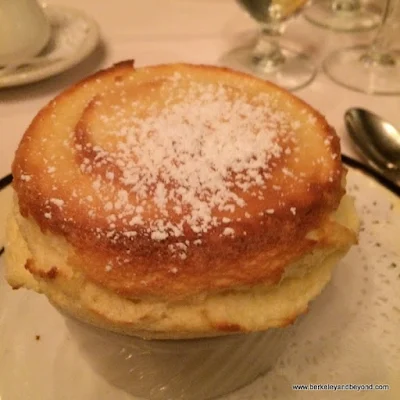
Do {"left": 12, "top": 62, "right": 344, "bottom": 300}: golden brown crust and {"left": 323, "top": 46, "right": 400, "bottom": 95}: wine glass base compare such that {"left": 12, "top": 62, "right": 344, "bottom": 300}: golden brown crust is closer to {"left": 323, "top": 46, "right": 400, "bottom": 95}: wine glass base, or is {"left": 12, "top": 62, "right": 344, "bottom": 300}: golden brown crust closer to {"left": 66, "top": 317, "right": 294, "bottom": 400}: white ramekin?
{"left": 66, "top": 317, "right": 294, "bottom": 400}: white ramekin

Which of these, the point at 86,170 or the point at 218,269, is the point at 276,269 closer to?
the point at 218,269

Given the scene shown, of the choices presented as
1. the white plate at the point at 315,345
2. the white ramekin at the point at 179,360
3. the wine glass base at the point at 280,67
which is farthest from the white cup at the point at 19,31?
the white ramekin at the point at 179,360

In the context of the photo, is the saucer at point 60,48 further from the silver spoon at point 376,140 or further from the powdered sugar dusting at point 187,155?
the silver spoon at point 376,140

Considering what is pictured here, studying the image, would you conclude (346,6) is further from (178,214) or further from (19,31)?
(178,214)

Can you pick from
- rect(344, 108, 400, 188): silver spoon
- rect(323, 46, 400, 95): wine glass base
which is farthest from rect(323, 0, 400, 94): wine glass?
rect(344, 108, 400, 188): silver spoon

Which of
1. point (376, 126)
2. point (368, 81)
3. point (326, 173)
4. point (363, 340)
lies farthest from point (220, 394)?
point (368, 81)
